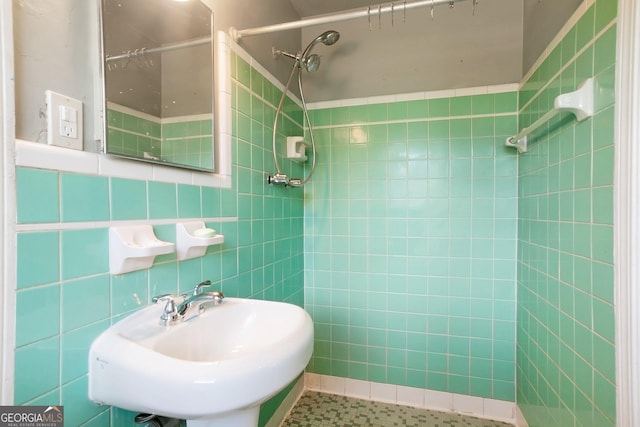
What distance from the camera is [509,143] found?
1.51m

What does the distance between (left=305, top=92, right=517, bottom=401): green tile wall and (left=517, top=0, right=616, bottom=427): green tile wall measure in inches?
5.9

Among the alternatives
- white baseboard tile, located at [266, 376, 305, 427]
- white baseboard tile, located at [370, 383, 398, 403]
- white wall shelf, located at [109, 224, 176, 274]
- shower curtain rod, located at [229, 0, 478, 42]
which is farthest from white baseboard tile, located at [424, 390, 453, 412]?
shower curtain rod, located at [229, 0, 478, 42]

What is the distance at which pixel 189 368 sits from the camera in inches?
20.5

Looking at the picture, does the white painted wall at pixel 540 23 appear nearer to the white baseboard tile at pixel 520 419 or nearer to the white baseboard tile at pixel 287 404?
the white baseboard tile at pixel 520 419

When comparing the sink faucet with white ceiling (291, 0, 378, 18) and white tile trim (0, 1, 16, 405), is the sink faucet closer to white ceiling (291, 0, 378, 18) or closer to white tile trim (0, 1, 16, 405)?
white tile trim (0, 1, 16, 405)

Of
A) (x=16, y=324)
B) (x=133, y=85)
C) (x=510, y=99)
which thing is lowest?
(x=16, y=324)

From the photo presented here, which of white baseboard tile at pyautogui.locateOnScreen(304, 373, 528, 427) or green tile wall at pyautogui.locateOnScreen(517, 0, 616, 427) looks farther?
white baseboard tile at pyautogui.locateOnScreen(304, 373, 528, 427)

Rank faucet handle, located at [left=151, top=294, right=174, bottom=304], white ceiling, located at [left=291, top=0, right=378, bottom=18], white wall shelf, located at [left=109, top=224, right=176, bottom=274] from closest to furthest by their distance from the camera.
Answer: white wall shelf, located at [left=109, top=224, right=176, bottom=274]
faucet handle, located at [left=151, top=294, right=174, bottom=304]
white ceiling, located at [left=291, top=0, right=378, bottom=18]

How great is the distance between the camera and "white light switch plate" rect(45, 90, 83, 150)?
57cm

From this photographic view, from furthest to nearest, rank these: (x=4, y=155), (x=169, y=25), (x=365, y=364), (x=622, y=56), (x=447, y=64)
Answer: (x=365, y=364) < (x=447, y=64) < (x=169, y=25) < (x=622, y=56) < (x=4, y=155)

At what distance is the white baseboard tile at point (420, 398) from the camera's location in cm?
158

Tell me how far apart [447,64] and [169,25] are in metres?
1.49

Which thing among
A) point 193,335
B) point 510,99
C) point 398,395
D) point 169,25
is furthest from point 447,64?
point 398,395

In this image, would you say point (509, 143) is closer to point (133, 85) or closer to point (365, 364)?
point (365, 364)
